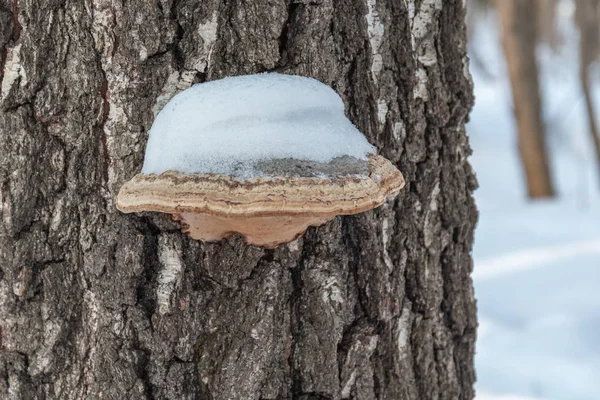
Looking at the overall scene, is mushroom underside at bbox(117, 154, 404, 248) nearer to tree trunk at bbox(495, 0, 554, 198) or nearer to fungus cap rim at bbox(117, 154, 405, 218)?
fungus cap rim at bbox(117, 154, 405, 218)

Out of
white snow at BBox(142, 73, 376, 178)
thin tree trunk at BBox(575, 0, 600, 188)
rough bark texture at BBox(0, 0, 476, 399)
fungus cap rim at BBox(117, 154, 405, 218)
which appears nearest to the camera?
fungus cap rim at BBox(117, 154, 405, 218)

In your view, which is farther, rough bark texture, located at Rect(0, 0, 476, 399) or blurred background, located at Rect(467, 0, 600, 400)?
blurred background, located at Rect(467, 0, 600, 400)

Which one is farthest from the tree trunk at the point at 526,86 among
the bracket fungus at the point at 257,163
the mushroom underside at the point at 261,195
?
the mushroom underside at the point at 261,195

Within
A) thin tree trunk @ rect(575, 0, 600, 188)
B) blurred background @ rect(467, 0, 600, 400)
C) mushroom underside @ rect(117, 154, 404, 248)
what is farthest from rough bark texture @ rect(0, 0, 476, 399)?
thin tree trunk @ rect(575, 0, 600, 188)

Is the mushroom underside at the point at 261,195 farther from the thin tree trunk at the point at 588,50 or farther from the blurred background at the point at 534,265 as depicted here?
the thin tree trunk at the point at 588,50

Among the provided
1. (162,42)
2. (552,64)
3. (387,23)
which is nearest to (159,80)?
(162,42)

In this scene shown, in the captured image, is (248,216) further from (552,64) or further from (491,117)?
(491,117)

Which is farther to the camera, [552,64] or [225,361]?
[552,64]
